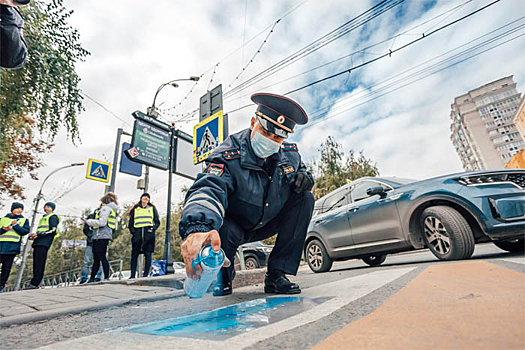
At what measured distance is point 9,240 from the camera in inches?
209

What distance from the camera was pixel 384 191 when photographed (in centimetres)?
400

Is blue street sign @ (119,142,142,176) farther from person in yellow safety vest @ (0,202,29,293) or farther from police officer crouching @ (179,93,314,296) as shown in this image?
police officer crouching @ (179,93,314,296)

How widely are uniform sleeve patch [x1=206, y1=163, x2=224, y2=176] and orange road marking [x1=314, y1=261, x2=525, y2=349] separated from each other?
3.44ft

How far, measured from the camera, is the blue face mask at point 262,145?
190cm

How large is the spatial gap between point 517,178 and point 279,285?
2912 mm

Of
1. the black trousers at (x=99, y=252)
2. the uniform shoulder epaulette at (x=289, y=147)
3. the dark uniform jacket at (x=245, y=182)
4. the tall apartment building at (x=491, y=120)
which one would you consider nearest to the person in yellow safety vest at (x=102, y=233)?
the black trousers at (x=99, y=252)

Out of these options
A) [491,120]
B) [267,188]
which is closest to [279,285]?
[267,188]

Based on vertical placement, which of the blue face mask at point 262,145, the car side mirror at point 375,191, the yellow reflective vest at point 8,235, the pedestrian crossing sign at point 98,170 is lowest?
the blue face mask at point 262,145

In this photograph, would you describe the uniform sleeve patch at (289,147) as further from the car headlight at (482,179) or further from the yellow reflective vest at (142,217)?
the yellow reflective vest at (142,217)

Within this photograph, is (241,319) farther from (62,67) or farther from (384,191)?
(62,67)

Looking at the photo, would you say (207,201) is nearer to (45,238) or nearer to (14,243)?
(45,238)

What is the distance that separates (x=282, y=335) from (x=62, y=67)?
7507 mm

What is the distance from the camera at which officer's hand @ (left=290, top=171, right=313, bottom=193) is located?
193cm

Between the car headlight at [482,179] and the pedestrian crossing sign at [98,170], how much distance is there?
11184 mm
